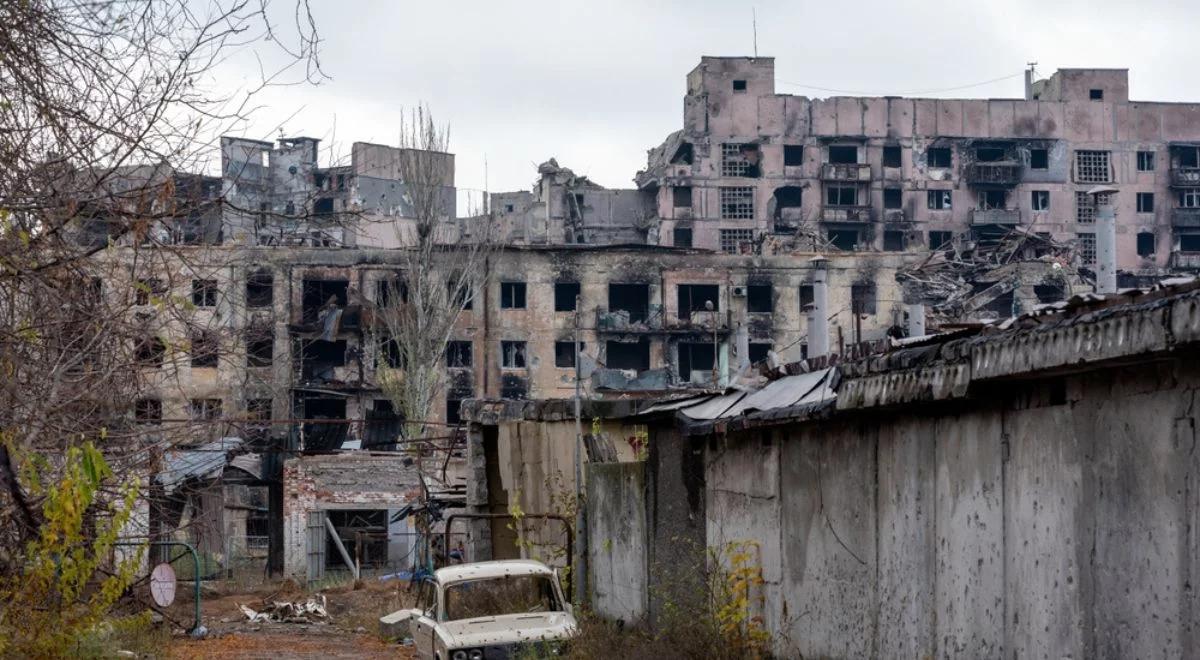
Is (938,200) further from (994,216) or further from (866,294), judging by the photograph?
(866,294)

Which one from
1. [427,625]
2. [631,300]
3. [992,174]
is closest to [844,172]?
[992,174]

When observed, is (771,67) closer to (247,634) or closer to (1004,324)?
(247,634)

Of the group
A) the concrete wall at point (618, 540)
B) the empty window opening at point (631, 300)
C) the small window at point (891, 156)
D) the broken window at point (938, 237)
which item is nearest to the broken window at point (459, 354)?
the empty window opening at point (631, 300)

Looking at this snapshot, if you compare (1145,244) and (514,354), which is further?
(1145,244)

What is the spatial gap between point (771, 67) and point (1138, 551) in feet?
223

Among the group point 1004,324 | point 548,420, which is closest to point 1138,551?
point 1004,324

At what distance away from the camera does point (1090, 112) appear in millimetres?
75375

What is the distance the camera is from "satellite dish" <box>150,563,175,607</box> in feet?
71.8

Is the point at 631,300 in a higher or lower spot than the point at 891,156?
lower

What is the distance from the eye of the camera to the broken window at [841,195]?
74.1m

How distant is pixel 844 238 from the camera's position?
7519 cm

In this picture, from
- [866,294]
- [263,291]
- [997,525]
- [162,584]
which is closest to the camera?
[997,525]

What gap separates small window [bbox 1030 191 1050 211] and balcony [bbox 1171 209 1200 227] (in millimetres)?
6389

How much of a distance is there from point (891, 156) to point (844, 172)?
2717mm
